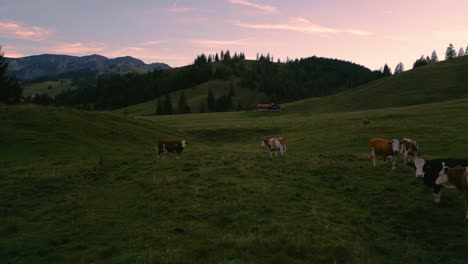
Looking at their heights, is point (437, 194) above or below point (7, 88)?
below

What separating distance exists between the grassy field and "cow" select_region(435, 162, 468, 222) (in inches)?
39.8

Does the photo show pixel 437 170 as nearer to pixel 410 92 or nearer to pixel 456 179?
pixel 456 179

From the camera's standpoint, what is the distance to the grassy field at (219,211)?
36.6 ft

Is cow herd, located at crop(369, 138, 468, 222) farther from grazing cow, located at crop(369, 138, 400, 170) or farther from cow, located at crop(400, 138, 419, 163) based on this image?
cow, located at crop(400, 138, 419, 163)

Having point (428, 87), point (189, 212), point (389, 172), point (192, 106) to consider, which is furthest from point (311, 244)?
point (192, 106)

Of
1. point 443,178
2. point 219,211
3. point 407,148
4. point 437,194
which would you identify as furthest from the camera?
point 407,148

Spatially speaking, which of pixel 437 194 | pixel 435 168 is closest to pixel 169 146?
pixel 435 168

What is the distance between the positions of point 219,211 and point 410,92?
10891 centimetres

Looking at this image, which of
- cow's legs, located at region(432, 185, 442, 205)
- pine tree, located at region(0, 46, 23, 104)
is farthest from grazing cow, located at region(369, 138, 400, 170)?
pine tree, located at region(0, 46, 23, 104)

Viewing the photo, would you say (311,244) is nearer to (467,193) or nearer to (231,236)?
(231,236)

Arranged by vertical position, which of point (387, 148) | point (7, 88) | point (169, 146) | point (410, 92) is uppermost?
point (410, 92)

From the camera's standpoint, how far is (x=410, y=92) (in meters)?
108

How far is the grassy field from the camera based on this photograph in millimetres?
11156

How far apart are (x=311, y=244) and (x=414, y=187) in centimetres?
1033
